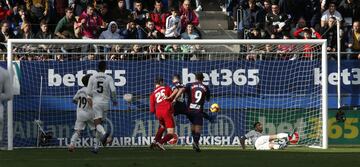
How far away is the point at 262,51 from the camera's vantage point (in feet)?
A: 94.4

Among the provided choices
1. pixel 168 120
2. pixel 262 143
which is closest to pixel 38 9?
pixel 168 120

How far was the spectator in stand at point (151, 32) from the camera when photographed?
29375mm

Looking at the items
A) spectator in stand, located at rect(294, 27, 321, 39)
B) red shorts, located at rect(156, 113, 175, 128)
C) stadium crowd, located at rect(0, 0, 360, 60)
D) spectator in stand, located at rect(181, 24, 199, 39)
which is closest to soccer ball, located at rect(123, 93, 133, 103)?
stadium crowd, located at rect(0, 0, 360, 60)

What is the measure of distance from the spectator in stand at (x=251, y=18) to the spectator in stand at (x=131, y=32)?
2914 mm

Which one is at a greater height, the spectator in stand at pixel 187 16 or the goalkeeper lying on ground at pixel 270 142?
the spectator in stand at pixel 187 16

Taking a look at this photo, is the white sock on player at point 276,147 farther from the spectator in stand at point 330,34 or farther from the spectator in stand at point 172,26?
the spectator in stand at point 172,26

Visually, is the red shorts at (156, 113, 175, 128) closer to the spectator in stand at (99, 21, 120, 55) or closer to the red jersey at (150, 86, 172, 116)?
the red jersey at (150, 86, 172, 116)

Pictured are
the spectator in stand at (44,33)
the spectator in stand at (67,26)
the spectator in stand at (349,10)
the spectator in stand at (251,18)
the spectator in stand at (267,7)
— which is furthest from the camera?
the spectator in stand at (349,10)

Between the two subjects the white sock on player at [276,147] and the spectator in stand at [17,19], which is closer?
the white sock on player at [276,147]

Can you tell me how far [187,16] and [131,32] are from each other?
1.89 metres

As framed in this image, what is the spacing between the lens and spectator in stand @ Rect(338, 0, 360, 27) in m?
31.8

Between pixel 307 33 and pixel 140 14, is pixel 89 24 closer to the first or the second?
pixel 140 14

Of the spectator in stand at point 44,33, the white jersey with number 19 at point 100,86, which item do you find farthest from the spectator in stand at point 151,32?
the white jersey with number 19 at point 100,86

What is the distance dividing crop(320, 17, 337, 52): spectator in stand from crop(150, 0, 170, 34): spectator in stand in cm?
431
